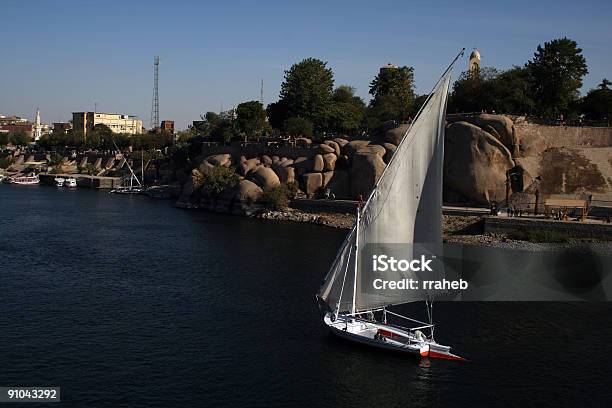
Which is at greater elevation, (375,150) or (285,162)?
(375,150)

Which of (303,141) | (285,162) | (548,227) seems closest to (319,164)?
(285,162)

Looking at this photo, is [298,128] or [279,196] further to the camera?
[298,128]

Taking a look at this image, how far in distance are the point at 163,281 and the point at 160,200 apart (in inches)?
2273

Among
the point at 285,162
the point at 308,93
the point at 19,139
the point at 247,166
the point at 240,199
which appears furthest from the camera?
the point at 19,139

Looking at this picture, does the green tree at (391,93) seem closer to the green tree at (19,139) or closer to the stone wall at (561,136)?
the stone wall at (561,136)

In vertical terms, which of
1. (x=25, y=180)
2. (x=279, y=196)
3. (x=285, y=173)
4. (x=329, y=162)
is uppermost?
(x=329, y=162)

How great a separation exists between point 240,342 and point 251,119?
80672mm

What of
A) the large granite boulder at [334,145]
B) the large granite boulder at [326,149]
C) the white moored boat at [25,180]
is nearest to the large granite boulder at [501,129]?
the large granite boulder at [334,145]

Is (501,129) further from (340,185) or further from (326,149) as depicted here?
(326,149)

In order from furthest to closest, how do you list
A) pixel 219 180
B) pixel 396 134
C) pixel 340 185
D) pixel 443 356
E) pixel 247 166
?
1. pixel 247 166
2. pixel 219 180
3. pixel 340 185
4. pixel 396 134
5. pixel 443 356

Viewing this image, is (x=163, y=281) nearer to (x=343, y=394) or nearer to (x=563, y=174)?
(x=343, y=394)

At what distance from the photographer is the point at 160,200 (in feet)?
323

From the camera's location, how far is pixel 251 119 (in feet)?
356

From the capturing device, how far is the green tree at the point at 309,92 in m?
103
